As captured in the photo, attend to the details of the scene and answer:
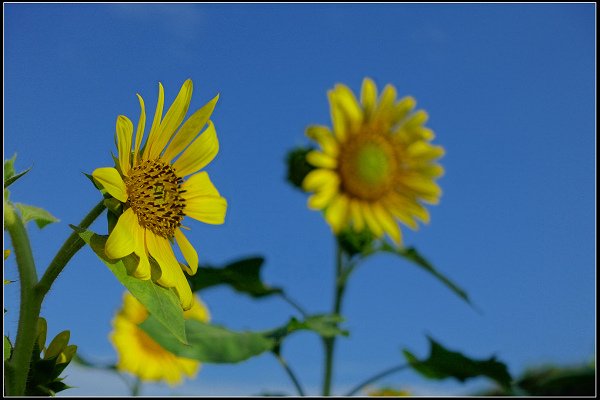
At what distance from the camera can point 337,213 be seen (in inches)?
60.0

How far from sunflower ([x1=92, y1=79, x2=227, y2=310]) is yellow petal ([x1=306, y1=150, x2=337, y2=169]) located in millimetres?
943

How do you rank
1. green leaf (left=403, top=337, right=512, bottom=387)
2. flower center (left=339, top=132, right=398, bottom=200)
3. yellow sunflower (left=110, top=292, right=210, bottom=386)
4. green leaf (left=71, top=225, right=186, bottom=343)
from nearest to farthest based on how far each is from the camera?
1. green leaf (left=71, top=225, right=186, bottom=343)
2. green leaf (left=403, top=337, right=512, bottom=387)
3. flower center (left=339, top=132, right=398, bottom=200)
4. yellow sunflower (left=110, top=292, right=210, bottom=386)

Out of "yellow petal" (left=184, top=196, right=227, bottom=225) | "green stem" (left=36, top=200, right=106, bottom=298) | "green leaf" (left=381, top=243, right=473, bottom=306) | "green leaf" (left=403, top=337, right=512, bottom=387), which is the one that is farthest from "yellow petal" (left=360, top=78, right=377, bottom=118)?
"green stem" (left=36, top=200, right=106, bottom=298)

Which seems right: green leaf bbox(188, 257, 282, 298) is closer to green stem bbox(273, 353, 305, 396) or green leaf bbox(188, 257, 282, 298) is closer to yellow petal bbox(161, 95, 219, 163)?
green stem bbox(273, 353, 305, 396)

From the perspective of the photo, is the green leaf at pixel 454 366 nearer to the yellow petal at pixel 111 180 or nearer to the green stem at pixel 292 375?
the green stem at pixel 292 375

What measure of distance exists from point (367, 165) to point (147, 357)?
2.32 ft

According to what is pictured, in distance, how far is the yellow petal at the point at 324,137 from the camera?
4.82 feet

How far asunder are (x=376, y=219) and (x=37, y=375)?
1.25m

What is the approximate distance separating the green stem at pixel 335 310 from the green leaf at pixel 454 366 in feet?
→ 0.48

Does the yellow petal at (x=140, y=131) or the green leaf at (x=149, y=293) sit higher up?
the yellow petal at (x=140, y=131)

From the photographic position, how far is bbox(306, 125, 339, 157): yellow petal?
1.47 metres

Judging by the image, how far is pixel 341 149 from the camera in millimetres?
1572

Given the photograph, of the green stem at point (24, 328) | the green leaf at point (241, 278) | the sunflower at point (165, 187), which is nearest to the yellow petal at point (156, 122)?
the sunflower at point (165, 187)

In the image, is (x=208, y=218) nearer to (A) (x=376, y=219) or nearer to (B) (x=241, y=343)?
(B) (x=241, y=343)
